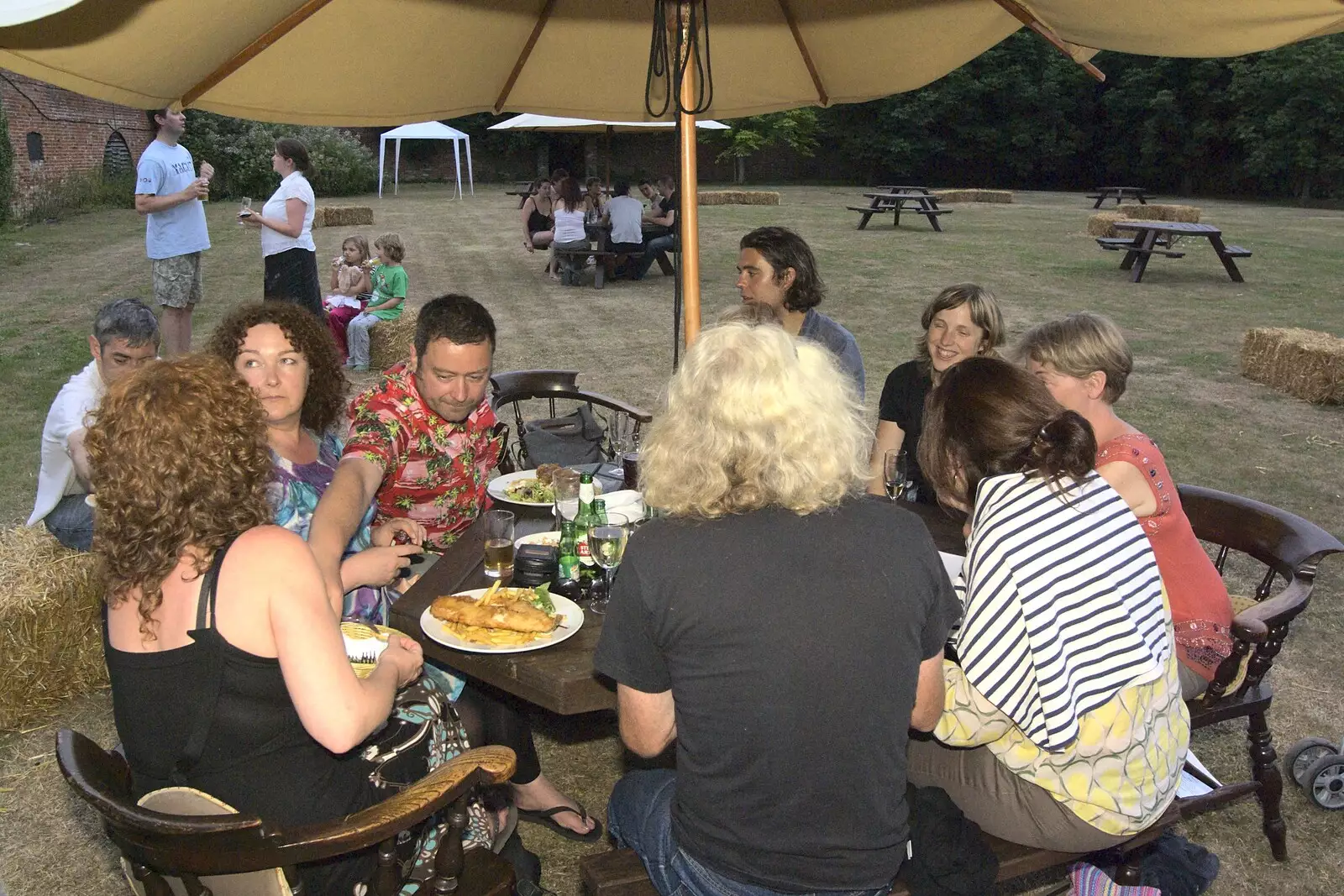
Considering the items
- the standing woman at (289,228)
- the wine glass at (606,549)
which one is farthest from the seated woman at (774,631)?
the standing woman at (289,228)

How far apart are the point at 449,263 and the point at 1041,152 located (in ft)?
107

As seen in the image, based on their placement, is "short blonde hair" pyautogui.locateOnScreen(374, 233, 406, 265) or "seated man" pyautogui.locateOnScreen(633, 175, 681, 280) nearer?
"short blonde hair" pyautogui.locateOnScreen(374, 233, 406, 265)

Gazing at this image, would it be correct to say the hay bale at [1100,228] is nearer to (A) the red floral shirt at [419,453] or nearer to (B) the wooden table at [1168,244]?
(B) the wooden table at [1168,244]

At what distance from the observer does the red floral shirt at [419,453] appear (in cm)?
312

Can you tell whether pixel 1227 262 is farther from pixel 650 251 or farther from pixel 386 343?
pixel 386 343

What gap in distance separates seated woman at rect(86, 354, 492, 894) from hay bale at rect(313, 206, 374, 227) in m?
21.2

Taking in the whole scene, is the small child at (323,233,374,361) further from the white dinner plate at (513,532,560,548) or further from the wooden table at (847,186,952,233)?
the wooden table at (847,186,952,233)

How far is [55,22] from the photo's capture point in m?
2.31

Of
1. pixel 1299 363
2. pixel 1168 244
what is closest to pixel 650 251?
pixel 1168 244

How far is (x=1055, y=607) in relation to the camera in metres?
2.08

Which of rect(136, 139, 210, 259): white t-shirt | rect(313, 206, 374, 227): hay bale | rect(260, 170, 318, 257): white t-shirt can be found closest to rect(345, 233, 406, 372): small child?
rect(260, 170, 318, 257): white t-shirt

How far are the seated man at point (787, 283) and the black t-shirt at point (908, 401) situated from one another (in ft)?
1.00

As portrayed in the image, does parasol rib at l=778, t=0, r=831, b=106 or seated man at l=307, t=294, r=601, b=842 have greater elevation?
parasol rib at l=778, t=0, r=831, b=106

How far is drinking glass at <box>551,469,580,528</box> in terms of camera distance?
9.18 feet
